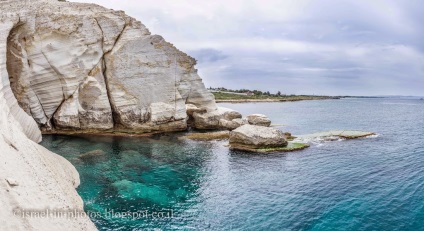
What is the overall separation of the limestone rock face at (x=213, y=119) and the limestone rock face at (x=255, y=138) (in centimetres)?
1300

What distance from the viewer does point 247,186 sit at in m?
26.0

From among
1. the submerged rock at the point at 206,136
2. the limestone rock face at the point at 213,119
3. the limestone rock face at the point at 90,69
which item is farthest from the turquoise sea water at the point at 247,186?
the limestone rock face at the point at 213,119

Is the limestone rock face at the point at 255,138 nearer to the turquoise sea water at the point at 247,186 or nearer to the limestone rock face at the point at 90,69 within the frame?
the turquoise sea water at the point at 247,186

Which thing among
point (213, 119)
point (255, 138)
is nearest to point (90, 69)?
point (213, 119)

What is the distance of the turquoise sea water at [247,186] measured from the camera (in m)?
19.7

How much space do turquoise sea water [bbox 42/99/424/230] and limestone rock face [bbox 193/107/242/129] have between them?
12.3m

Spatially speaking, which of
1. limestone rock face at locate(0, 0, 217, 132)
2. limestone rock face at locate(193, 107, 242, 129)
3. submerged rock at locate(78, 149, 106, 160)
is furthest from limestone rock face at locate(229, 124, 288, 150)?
submerged rock at locate(78, 149, 106, 160)

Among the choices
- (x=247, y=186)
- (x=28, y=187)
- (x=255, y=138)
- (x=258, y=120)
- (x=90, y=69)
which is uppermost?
(x=90, y=69)

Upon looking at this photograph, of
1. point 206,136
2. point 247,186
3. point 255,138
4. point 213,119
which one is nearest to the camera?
point 247,186

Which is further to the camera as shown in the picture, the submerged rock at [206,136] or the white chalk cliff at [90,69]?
the submerged rock at [206,136]

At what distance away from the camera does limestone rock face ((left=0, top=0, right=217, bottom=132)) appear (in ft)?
136

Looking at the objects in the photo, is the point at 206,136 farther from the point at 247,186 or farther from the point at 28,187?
the point at 28,187

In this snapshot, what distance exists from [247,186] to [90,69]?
94.8ft

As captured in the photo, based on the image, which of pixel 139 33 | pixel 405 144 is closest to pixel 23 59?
pixel 139 33
